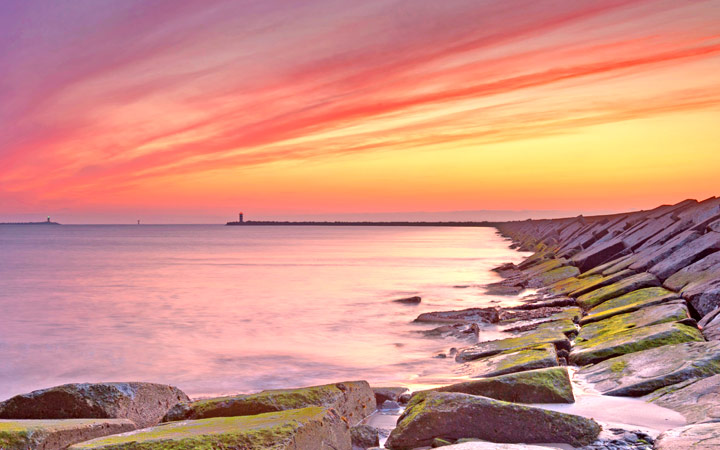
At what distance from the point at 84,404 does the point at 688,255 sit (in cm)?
1047

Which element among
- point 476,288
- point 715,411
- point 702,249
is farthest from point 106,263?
point 715,411

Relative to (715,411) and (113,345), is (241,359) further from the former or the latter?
(715,411)

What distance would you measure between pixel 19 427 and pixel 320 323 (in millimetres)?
11918

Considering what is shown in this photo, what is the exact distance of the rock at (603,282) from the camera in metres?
12.4

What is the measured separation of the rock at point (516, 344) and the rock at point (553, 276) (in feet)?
27.5

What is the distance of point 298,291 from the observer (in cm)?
2423

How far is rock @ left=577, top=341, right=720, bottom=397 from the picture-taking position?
550 cm

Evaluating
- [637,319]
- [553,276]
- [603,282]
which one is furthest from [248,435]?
[553,276]

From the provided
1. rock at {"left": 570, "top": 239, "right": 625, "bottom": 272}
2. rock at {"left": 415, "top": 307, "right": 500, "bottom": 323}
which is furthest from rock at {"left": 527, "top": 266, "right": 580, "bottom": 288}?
rock at {"left": 415, "top": 307, "right": 500, "bottom": 323}

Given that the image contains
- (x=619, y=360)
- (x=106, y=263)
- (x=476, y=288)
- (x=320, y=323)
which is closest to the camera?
(x=619, y=360)

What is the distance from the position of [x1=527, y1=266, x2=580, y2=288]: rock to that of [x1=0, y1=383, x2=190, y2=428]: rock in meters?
14.1

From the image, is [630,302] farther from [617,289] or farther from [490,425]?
[490,425]

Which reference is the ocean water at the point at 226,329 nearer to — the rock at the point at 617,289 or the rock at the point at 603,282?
the rock at the point at 617,289

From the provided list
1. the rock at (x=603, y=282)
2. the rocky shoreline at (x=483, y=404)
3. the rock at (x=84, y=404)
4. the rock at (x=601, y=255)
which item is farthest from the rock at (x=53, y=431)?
the rock at (x=601, y=255)
